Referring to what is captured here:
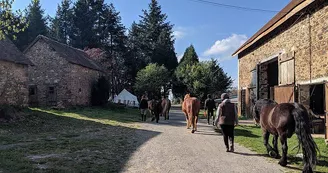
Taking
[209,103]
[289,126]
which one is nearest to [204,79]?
[209,103]

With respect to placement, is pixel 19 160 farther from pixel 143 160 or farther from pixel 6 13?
pixel 6 13

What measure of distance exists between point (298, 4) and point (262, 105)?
5.79 metres

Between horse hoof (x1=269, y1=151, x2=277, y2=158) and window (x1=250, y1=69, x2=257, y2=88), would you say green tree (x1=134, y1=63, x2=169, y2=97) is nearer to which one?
window (x1=250, y1=69, x2=257, y2=88)

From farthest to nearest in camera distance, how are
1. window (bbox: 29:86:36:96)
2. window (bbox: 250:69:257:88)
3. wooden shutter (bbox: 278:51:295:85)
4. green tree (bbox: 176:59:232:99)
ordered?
green tree (bbox: 176:59:232:99) < window (bbox: 29:86:36:96) < window (bbox: 250:69:257:88) < wooden shutter (bbox: 278:51:295:85)

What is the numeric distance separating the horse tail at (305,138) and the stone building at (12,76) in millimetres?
17904

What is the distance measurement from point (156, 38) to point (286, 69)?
44.3m

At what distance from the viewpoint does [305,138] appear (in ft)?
21.7

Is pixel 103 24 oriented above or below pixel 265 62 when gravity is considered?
above

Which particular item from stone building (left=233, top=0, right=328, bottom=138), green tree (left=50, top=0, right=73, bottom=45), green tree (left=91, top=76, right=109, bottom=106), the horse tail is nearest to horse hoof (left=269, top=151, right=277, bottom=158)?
the horse tail

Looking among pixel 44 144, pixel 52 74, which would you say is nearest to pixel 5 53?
pixel 52 74

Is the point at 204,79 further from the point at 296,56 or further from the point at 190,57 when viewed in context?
the point at 296,56

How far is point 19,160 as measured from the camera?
716 centimetres

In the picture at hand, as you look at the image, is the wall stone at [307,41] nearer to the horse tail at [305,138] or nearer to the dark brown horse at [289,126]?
the dark brown horse at [289,126]

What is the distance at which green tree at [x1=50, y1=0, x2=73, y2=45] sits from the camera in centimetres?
5683
